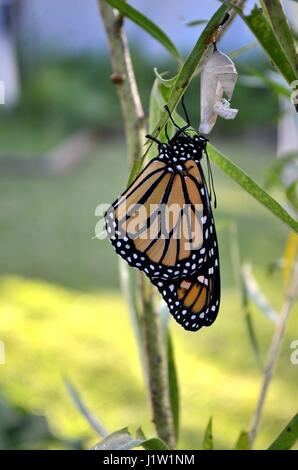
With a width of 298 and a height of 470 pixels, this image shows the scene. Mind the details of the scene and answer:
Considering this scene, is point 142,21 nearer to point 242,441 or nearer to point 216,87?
point 216,87

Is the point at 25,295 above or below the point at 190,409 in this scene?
above

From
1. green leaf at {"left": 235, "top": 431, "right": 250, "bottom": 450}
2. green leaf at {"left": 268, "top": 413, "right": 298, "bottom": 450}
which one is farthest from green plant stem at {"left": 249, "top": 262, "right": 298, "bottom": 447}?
green leaf at {"left": 268, "top": 413, "right": 298, "bottom": 450}

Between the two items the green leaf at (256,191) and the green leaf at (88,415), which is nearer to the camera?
the green leaf at (256,191)

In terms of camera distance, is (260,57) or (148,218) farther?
(260,57)

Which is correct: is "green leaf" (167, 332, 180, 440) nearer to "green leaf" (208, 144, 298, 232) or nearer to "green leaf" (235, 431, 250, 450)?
"green leaf" (235, 431, 250, 450)

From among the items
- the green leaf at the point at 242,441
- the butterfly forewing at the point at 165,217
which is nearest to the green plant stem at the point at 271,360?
the green leaf at the point at 242,441

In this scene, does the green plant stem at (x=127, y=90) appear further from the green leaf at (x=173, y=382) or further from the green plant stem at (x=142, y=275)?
the green leaf at (x=173, y=382)

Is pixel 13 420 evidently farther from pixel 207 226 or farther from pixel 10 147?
pixel 10 147

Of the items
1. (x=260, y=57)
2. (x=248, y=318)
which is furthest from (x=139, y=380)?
(x=260, y=57)
